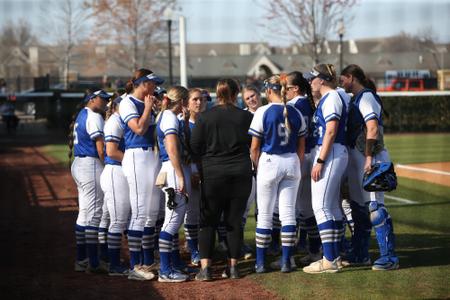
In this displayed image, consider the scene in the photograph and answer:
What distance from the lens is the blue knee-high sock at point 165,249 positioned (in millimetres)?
6543

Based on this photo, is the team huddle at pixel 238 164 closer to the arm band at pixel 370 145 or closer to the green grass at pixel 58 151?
the arm band at pixel 370 145

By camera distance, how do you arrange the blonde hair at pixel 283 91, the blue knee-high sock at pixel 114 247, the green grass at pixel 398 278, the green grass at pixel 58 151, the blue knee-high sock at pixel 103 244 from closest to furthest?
the green grass at pixel 398 278
the blonde hair at pixel 283 91
the blue knee-high sock at pixel 114 247
the blue knee-high sock at pixel 103 244
the green grass at pixel 58 151

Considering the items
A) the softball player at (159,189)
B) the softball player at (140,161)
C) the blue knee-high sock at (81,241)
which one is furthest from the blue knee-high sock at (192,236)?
the blue knee-high sock at (81,241)

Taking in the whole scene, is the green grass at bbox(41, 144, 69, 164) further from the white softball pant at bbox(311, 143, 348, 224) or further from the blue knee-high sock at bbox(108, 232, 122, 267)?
the white softball pant at bbox(311, 143, 348, 224)

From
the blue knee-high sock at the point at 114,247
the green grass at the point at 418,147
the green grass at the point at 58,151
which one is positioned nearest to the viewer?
the blue knee-high sock at the point at 114,247

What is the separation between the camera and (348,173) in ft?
22.7

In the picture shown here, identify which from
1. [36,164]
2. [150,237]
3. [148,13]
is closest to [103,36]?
[148,13]

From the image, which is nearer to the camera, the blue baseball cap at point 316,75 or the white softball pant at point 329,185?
the white softball pant at point 329,185

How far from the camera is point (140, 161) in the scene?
6582 millimetres

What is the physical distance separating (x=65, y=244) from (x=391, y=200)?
17.3 ft

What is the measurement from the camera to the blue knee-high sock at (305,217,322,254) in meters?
7.20

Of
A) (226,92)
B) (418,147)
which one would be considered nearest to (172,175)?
(226,92)

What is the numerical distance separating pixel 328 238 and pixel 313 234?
660 mm

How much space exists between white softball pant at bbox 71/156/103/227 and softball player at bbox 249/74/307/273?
157cm
